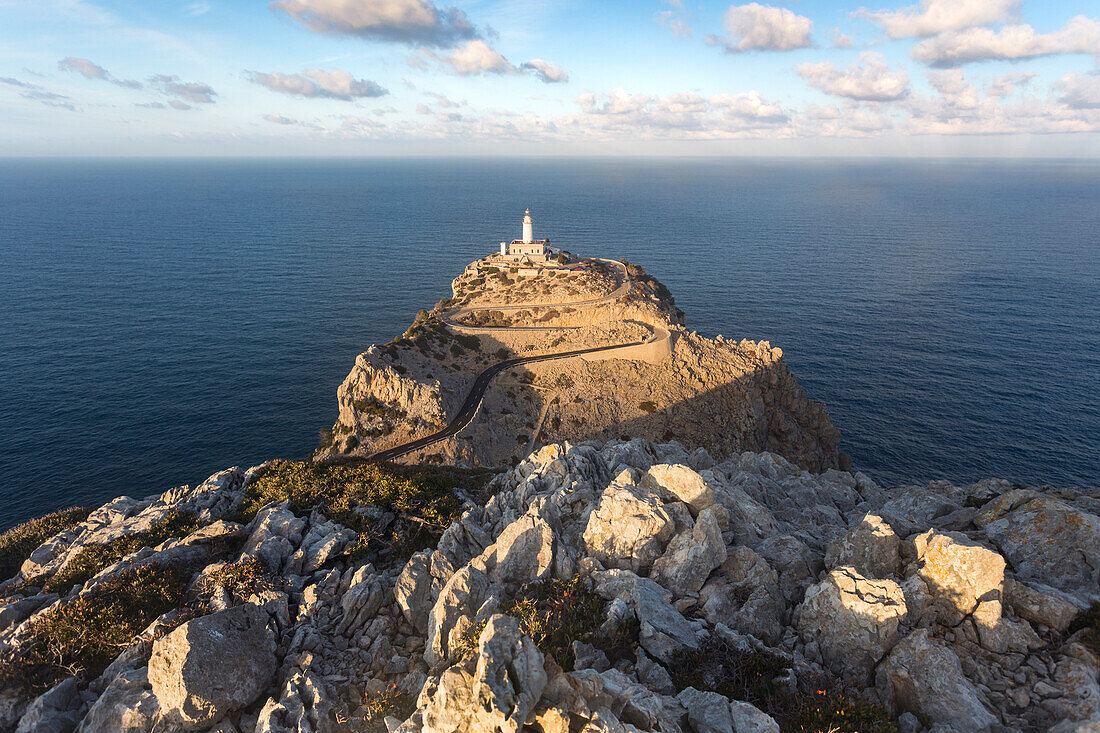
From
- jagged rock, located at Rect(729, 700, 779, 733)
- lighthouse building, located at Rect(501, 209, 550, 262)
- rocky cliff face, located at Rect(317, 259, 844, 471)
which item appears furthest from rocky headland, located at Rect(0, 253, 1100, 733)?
lighthouse building, located at Rect(501, 209, 550, 262)

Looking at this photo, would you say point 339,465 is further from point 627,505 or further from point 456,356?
point 456,356

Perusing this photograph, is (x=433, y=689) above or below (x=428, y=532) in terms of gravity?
above

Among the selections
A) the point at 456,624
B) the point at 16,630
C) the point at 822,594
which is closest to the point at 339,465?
the point at 16,630

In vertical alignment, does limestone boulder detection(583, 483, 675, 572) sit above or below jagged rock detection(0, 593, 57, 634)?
above

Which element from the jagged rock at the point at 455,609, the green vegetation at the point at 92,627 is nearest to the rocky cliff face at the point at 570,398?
the green vegetation at the point at 92,627

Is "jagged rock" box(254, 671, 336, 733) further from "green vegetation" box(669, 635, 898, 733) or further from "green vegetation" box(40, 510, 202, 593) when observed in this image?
"green vegetation" box(40, 510, 202, 593)

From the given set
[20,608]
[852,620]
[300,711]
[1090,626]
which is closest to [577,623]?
[300,711]

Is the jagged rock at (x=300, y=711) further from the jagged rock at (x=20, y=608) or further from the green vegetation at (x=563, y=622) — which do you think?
the jagged rock at (x=20, y=608)
